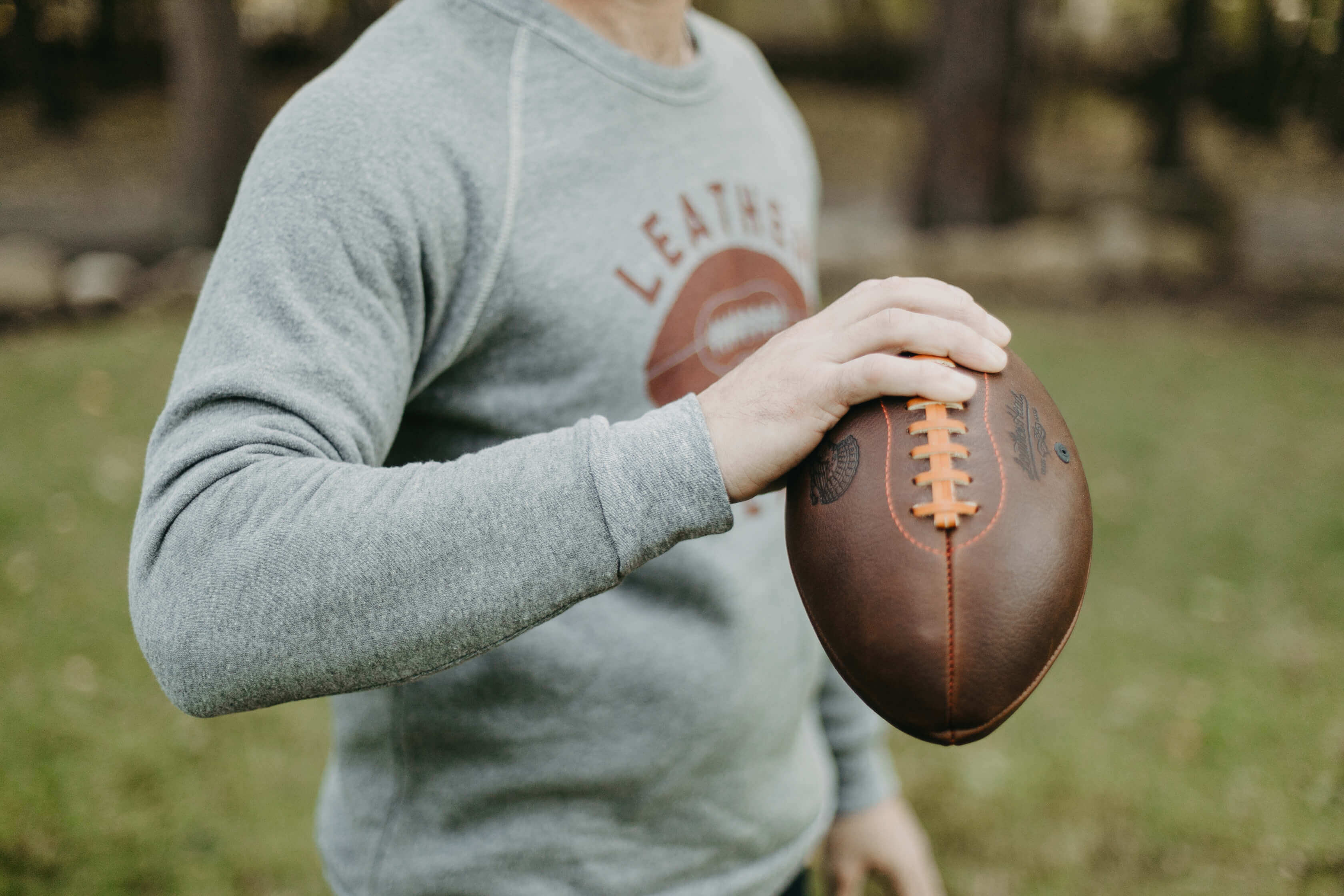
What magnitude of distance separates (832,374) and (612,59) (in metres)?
0.72

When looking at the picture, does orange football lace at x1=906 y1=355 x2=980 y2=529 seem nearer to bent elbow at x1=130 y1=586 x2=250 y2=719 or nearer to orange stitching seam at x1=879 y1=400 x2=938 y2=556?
orange stitching seam at x1=879 y1=400 x2=938 y2=556

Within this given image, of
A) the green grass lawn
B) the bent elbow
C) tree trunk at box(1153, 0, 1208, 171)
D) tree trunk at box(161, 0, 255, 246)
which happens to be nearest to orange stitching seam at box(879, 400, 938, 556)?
the bent elbow

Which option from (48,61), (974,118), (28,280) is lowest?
(48,61)

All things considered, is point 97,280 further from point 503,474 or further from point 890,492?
point 890,492

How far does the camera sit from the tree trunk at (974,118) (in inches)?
349

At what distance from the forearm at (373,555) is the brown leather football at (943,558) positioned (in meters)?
0.18

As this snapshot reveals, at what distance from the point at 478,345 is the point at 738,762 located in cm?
81

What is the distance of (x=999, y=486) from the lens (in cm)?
109

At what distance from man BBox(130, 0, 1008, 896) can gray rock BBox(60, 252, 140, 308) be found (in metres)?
8.46

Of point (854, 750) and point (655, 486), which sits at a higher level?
point (655, 486)

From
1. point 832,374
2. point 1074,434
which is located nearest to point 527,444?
point 832,374

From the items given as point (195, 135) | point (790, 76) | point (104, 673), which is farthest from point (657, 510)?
point (790, 76)

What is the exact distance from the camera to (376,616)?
39.7 inches

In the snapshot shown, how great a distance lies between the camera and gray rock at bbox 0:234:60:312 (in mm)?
8531
